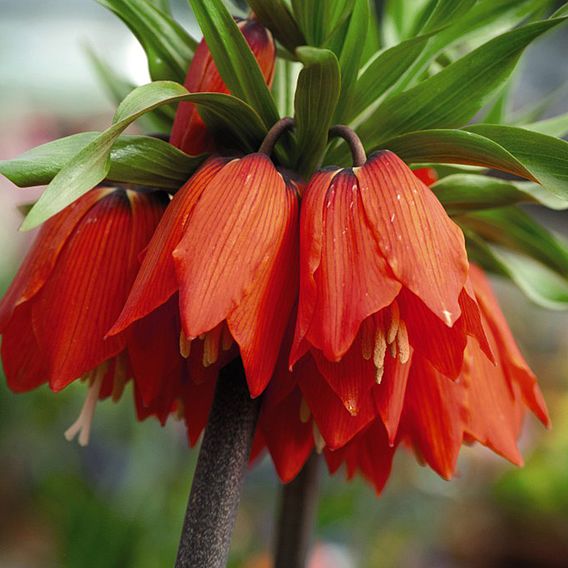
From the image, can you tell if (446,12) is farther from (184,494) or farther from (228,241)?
(184,494)

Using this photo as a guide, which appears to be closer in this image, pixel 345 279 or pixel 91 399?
pixel 345 279

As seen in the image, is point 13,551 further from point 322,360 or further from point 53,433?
point 322,360

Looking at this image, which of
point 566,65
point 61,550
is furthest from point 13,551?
point 566,65

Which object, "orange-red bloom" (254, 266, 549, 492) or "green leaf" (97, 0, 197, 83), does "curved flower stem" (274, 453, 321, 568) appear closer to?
"orange-red bloom" (254, 266, 549, 492)

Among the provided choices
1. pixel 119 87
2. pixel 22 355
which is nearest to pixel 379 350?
pixel 22 355

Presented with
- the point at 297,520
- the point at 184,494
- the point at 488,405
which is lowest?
the point at 184,494

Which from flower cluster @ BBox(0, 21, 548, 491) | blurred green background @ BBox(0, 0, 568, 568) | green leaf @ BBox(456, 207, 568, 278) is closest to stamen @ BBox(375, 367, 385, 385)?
flower cluster @ BBox(0, 21, 548, 491)

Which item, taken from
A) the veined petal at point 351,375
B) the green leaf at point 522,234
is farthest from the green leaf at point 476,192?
the veined petal at point 351,375
